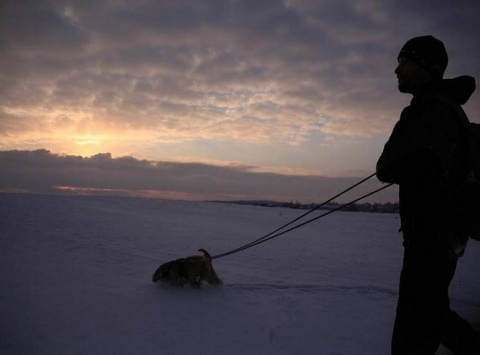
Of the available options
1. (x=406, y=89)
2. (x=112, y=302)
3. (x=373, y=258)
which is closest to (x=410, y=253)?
(x=406, y=89)

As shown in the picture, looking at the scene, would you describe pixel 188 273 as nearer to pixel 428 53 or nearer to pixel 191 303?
pixel 191 303

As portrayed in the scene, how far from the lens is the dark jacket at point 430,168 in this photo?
1822 mm

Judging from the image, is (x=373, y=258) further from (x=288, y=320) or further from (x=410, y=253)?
(x=410, y=253)

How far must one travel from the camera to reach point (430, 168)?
72.7 inches

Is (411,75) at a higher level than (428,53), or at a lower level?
lower

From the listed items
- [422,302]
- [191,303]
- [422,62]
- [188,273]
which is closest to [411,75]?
[422,62]

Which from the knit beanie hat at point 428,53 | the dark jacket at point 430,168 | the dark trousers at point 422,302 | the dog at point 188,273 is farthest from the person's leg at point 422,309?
the dog at point 188,273

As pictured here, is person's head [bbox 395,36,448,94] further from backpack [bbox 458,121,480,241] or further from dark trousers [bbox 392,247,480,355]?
dark trousers [bbox 392,247,480,355]

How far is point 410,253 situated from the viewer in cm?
196

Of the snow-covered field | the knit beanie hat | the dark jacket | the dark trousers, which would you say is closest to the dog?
the snow-covered field

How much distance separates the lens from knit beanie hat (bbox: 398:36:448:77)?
80.7 inches

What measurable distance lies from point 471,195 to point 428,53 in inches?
→ 36.9

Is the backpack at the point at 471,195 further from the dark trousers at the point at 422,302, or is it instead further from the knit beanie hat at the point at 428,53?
the knit beanie hat at the point at 428,53

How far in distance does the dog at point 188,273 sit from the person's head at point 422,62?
11.6 feet
